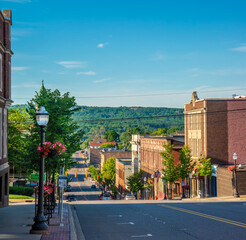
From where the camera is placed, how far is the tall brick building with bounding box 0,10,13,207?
29828 millimetres

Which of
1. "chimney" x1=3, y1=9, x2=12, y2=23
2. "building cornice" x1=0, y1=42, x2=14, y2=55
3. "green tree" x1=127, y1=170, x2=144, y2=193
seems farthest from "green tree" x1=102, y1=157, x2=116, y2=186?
"chimney" x1=3, y1=9, x2=12, y2=23

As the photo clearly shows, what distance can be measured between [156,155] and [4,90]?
4636 centimetres

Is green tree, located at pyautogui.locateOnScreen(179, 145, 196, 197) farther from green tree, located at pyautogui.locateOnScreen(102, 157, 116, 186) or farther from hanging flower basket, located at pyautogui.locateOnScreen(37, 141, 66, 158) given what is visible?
green tree, located at pyautogui.locateOnScreen(102, 157, 116, 186)

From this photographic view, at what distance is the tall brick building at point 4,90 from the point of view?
29828 mm

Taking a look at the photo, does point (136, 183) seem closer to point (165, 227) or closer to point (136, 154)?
point (136, 154)

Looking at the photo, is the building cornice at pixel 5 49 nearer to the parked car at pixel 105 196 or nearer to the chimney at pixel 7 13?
the chimney at pixel 7 13

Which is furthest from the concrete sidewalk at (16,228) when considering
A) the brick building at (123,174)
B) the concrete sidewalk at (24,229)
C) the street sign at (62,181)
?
the brick building at (123,174)

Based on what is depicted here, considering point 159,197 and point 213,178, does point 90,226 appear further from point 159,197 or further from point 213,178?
point 159,197

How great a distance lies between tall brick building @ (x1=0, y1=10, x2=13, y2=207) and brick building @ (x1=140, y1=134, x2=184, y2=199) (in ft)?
109

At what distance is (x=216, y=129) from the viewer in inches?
2056

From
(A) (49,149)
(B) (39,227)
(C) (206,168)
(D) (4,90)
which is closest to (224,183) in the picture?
(C) (206,168)

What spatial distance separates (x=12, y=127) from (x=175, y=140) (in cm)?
2552

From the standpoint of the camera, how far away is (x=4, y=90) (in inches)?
1222

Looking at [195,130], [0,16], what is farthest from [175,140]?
[0,16]
